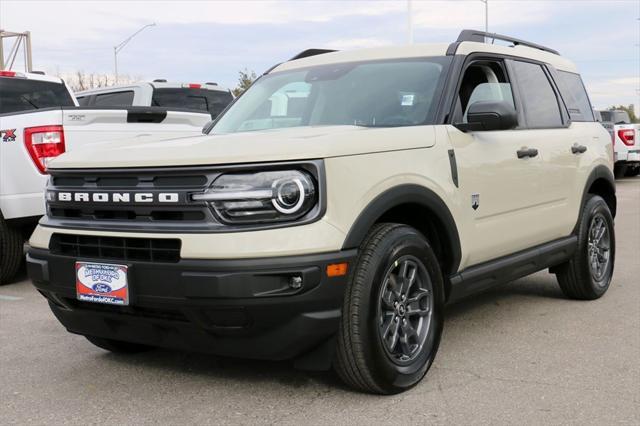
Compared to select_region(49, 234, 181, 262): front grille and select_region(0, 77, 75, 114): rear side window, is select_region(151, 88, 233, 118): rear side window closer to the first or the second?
select_region(0, 77, 75, 114): rear side window

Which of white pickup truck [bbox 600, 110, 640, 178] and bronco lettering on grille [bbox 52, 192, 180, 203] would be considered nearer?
bronco lettering on grille [bbox 52, 192, 180, 203]

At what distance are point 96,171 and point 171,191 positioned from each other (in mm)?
523

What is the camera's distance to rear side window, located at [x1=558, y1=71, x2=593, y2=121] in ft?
19.6

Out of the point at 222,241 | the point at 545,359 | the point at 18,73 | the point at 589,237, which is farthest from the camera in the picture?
the point at 18,73

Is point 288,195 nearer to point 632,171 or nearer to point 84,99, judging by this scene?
point 84,99

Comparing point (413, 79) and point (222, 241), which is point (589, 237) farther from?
point (222, 241)

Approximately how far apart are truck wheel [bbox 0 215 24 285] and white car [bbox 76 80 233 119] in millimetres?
4292

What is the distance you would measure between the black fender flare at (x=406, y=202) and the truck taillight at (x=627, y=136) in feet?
58.5

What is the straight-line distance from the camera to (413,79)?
456cm

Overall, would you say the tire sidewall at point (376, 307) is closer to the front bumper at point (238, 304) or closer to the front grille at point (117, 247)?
the front bumper at point (238, 304)

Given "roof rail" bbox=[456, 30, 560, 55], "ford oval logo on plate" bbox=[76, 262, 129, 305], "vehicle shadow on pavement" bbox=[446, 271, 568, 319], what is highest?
"roof rail" bbox=[456, 30, 560, 55]

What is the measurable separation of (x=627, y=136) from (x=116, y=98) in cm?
1443

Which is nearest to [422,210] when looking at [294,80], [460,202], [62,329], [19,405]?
[460,202]

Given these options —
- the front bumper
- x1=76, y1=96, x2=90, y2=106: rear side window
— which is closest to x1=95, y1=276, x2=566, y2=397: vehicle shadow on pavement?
the front bumper
